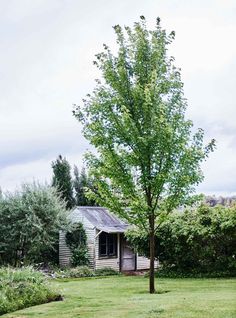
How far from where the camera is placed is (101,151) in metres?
14.2

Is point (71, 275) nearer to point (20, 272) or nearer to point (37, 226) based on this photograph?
point (37, 226)

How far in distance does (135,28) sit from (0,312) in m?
8.36

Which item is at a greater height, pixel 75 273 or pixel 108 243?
pixel 108 243

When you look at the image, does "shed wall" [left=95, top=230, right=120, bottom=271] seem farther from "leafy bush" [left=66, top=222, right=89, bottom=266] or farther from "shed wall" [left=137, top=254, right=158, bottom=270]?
"shed wall" [left=137, top=254, right=158, bottom=270]

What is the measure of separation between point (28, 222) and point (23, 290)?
49.8 feet

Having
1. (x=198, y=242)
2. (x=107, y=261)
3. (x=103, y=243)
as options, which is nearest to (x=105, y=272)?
(x=107, y=261)

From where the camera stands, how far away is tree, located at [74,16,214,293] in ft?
45.2

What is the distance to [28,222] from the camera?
28.0m

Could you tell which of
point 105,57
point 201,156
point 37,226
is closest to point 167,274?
point 37,226

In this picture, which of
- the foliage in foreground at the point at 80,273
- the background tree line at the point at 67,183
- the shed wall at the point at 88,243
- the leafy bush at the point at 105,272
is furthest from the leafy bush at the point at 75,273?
the background tree line at the point at 67,183

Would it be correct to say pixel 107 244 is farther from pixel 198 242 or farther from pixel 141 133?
pixel 141 133

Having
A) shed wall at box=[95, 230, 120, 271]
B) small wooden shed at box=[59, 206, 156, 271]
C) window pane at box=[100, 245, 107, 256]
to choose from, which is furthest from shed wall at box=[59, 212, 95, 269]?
window pane at box=[100, 245, 107, 256]

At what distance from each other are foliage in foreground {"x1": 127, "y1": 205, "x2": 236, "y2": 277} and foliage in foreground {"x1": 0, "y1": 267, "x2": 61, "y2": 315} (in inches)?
357

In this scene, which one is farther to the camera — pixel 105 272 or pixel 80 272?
pixel 105 272
